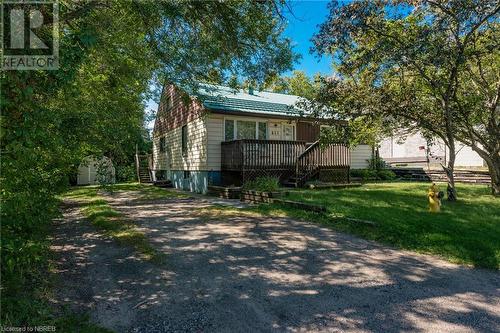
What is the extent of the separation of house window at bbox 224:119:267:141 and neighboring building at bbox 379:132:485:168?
1301cm

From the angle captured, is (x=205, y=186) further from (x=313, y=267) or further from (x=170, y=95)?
(x=313, y=267)

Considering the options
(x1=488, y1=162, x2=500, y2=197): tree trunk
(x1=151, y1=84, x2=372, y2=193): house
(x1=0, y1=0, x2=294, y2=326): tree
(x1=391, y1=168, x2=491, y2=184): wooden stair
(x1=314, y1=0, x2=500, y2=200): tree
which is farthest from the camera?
(x1=391, y1=168, x2=491, y2=184): wooden stair

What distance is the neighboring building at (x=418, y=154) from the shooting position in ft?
85.7

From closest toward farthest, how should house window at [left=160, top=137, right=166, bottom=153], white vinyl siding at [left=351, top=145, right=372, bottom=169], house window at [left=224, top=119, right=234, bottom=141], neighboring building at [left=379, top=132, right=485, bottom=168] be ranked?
house window at [left=224, top=119, right=234, bottom=141] → white vinyl siding at [left=351, top=145, right=372, bottom=169] → house window at [left=160, top=137, right=166, bottom=153] → neighboring building at [left=379, top=132, right=485, bottom=168]

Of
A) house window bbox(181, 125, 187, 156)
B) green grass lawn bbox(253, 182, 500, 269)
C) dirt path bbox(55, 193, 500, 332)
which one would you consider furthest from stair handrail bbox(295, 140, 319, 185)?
dirt path bbox(55, 193, 500, 332)

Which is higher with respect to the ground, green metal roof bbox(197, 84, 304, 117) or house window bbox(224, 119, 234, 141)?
green metal roof bbox(197, 84, 304, 117)

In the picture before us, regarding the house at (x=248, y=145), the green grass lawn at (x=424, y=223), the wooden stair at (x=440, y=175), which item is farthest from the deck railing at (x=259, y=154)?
the wooden stair at (x=440, y=175)

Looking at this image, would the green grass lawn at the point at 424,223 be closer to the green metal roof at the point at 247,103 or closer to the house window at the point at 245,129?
the green metal roof at the point at 247,103

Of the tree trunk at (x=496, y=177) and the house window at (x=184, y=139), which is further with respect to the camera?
the house window at (x=184, y=139)

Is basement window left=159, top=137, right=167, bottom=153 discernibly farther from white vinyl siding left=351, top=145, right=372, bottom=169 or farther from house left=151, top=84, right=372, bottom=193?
white vinyl siding left=351, top=145, right=372, bottom=169

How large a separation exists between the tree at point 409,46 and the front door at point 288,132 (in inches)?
279

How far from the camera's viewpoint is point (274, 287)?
13.1ft

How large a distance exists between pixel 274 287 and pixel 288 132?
13.8m

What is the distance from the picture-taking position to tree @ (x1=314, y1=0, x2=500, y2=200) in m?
7.95
